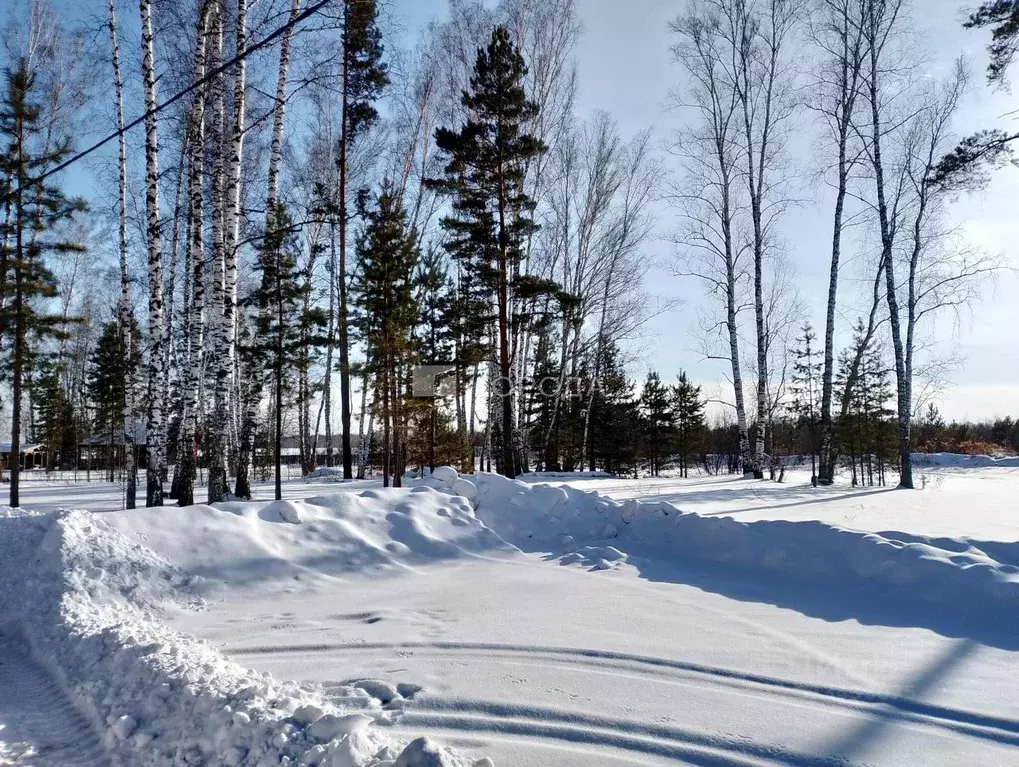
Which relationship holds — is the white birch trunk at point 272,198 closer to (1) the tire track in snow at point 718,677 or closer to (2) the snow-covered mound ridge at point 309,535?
(2) the snow-covered mound ridge at point 309,535

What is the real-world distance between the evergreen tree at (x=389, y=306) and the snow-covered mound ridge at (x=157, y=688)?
11034mm

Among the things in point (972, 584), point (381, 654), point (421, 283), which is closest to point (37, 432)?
point (421, 283)

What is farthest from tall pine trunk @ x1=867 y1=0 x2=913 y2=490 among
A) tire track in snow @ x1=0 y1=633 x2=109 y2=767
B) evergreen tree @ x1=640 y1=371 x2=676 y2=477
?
evergreen tree @ x1=640 y1=371 x2=676 y2=477

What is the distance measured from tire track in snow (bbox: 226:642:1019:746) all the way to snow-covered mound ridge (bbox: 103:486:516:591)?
2.10 meters

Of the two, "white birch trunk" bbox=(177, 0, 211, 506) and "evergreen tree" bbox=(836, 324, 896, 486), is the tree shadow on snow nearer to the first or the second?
"white birch trunk" bbox=(177, 0, 211, 506)

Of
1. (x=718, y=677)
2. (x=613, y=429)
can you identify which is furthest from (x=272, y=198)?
(x=613, y=429)

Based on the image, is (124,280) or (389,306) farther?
(389,306)

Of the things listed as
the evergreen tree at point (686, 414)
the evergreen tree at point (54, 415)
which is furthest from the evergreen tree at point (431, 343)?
the evergreen tree at point (54, 415)

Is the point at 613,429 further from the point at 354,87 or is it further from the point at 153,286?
the point at 153,286

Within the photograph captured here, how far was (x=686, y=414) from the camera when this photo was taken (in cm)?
3644

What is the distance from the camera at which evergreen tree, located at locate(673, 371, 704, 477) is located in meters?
36.4

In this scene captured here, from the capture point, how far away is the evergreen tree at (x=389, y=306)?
55.0 ft

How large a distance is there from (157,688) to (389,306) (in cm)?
1471

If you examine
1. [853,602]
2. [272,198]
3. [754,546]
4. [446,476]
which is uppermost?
[272,198]
